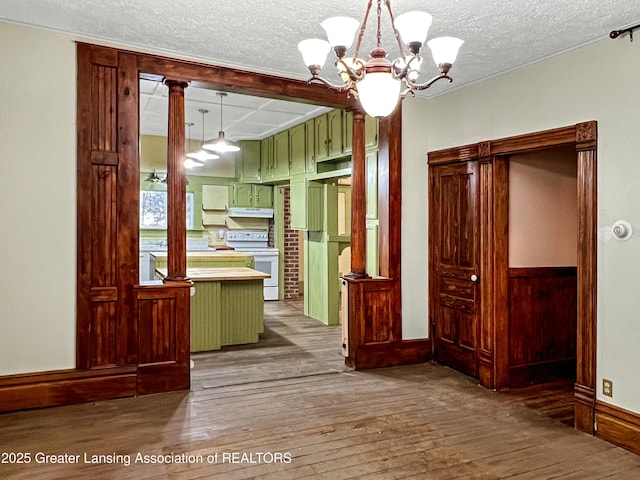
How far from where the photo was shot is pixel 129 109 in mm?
3545

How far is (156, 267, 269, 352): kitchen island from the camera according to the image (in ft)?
16.2

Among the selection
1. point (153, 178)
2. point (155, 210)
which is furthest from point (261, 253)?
point (153, 178)

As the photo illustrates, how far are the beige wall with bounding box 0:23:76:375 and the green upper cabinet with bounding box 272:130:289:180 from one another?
406 centimetres

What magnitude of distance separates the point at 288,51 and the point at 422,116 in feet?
5.51

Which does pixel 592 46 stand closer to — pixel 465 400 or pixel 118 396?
pixel 465 400

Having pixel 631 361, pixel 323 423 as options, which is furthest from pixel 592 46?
pixel 323 423

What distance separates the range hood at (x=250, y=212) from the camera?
27.2ft

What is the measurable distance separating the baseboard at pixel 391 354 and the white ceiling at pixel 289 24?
8.18ft

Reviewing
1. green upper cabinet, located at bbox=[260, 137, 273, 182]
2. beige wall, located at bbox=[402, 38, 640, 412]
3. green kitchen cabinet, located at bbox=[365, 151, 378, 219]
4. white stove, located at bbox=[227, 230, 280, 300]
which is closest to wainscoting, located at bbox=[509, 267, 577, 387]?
beige wall, located at bbox=[402, 38, 640, 412]

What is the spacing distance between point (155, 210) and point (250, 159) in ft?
6.14

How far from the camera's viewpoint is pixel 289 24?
3.08 meters

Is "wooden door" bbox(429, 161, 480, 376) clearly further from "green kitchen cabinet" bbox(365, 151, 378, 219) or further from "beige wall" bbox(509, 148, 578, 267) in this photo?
"green kitchen cabinet" bbox(365, 151, 378, 219)

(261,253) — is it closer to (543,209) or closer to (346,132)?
(346,132)

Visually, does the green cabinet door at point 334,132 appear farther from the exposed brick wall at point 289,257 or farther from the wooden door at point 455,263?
the exposed brick wall at point 289,257
